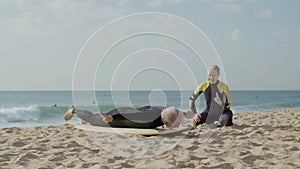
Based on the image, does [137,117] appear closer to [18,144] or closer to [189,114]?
[189,114]

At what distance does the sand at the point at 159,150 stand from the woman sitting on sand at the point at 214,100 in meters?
0.44

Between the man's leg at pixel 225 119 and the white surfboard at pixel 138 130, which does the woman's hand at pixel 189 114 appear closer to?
the white surfboard at pixel 138 130

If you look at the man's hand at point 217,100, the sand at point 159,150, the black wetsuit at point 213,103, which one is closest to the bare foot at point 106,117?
the sand at point 159,150

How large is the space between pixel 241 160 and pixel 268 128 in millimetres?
2942

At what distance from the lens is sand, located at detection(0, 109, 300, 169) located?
3.95 m

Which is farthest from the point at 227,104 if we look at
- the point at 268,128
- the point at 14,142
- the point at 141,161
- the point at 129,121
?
the point at 14,142

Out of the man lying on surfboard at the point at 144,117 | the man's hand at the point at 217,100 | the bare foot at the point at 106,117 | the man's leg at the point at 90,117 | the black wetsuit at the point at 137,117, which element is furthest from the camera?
the man's hand at the point at 217,100

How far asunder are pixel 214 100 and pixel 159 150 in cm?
249

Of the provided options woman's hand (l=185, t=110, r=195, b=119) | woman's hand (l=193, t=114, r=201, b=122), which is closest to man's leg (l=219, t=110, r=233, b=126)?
woman's hand (l=193, t=114, r=201, b=122)

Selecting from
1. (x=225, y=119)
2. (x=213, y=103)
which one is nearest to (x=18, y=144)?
(x=213, y=103)

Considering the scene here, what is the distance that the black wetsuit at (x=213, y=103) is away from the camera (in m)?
6.72

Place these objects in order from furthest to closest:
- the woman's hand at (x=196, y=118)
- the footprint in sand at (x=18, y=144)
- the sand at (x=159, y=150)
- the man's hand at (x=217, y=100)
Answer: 1. the man's hand at (x=217, y=100)
2. the woman's hand at (x=196, y=118)
3. the footprint in sand at (x=18, y=144)
4. the sand at (x=159, y=150)

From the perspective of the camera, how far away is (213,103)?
22.8ft

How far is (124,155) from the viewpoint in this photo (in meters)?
4.45
